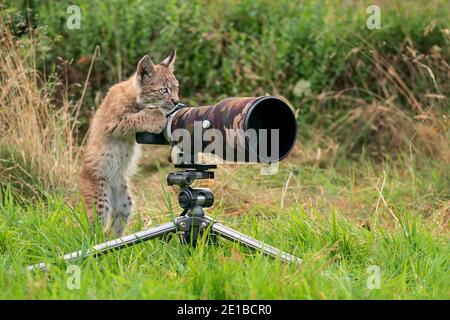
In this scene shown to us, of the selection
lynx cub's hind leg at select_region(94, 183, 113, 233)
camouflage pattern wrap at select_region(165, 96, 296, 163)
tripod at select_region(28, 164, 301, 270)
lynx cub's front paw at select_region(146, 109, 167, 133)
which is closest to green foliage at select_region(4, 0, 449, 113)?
lynx cub's hind leg at select_region(94, 183, 113, 233)

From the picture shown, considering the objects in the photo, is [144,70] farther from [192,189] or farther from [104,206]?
[192,189]

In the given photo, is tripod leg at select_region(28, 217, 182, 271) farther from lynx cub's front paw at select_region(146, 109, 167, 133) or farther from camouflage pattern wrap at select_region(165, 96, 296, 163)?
lynx cub's front paw at select_region(146, 109, 167, 133)

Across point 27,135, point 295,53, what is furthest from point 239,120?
point 295,53

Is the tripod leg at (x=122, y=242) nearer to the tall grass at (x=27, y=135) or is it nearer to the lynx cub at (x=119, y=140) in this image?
the lynx cub at (x=119, y=140)

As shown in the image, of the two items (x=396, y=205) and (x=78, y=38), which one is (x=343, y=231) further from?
(x=78, y=38)

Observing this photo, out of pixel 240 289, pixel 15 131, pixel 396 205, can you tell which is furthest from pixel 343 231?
pixel 15 131

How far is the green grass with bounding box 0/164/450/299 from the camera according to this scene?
11.1 ft

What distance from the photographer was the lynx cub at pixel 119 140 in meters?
4.63

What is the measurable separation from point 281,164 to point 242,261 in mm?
2919

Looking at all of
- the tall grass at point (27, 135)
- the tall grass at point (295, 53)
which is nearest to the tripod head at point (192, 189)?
the tall grass at point (27, 135)

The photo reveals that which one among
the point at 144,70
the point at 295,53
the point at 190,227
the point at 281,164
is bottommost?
the point at 281,164

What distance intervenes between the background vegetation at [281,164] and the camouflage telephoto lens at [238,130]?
491 millimetres

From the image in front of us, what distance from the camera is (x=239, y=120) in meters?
3.59

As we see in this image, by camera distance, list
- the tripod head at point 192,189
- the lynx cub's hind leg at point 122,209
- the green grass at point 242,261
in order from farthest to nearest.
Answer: the lynx cub's hind leg at point 122,209 < the tripod head at point 192,189 < the green grass at point 242,261
